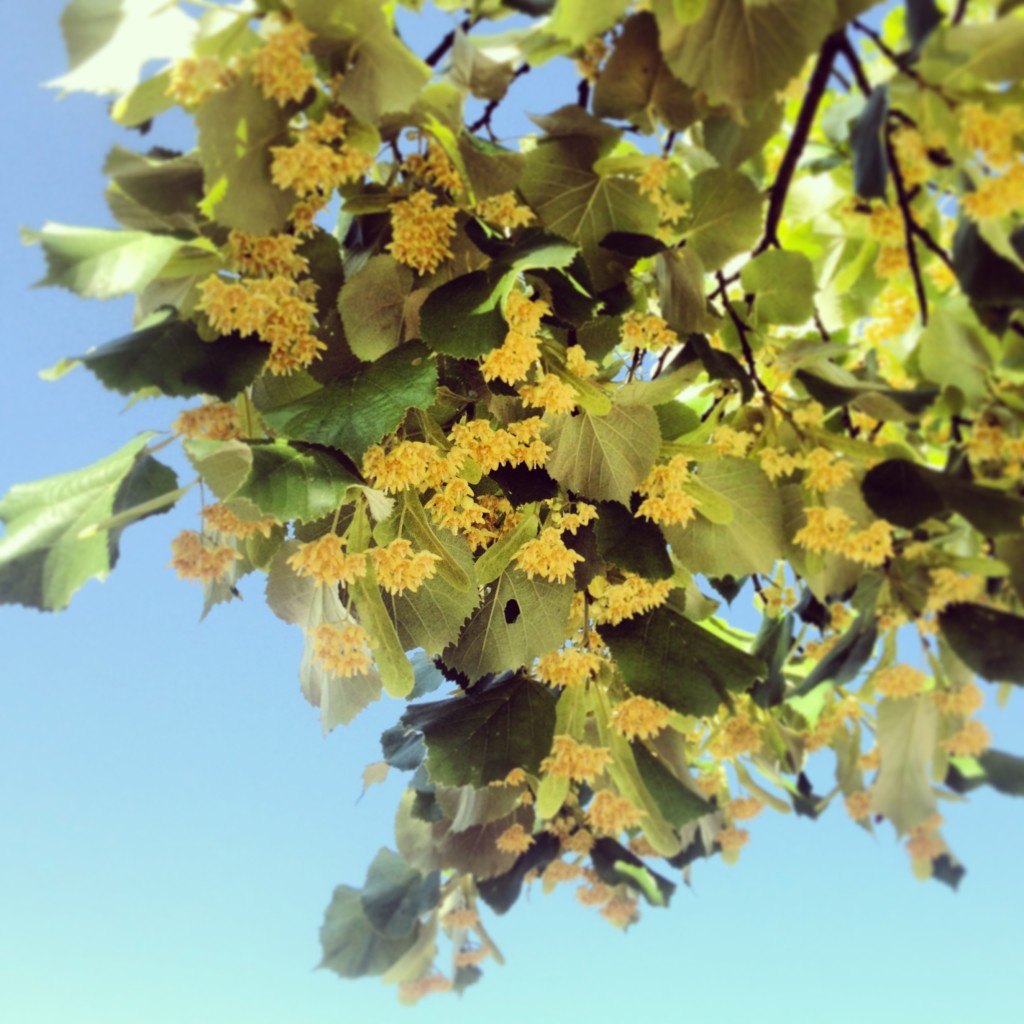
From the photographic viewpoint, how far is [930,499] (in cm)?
77

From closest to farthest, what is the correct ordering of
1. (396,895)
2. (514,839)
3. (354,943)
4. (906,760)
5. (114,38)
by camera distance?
(114,38), (906,760), (514,839), (396,895), (354,943)

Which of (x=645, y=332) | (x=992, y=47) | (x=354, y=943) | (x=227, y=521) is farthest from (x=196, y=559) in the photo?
(x=354, y=943)

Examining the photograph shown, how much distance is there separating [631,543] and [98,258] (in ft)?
1.78

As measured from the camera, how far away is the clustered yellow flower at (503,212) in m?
0.79

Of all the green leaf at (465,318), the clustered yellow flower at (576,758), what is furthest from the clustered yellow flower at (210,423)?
the clustered yellow flower at (576,758)

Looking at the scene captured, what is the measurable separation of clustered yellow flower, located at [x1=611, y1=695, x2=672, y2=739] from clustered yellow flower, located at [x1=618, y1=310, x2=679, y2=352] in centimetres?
43

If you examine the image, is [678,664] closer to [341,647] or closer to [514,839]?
[341,647]

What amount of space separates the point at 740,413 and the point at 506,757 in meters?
0.49

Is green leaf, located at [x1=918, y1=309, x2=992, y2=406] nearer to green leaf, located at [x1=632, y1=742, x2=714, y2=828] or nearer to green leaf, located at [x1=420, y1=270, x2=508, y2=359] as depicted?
green leaf, located at [x1=420, y1=270, x2=508, y2=359]

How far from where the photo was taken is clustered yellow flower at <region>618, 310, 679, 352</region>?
0.87m

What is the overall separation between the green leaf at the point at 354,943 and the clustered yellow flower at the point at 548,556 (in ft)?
4.57

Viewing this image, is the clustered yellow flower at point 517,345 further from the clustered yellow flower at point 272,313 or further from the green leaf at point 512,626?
the green leaf at point 512,626

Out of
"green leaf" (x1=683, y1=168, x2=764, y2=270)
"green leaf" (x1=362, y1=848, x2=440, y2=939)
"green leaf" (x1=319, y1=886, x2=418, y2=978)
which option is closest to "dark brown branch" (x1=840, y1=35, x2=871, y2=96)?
"green leaf" (x1=683, y1=168, x2=764, y2=270)

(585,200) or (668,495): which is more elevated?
(585,200)
